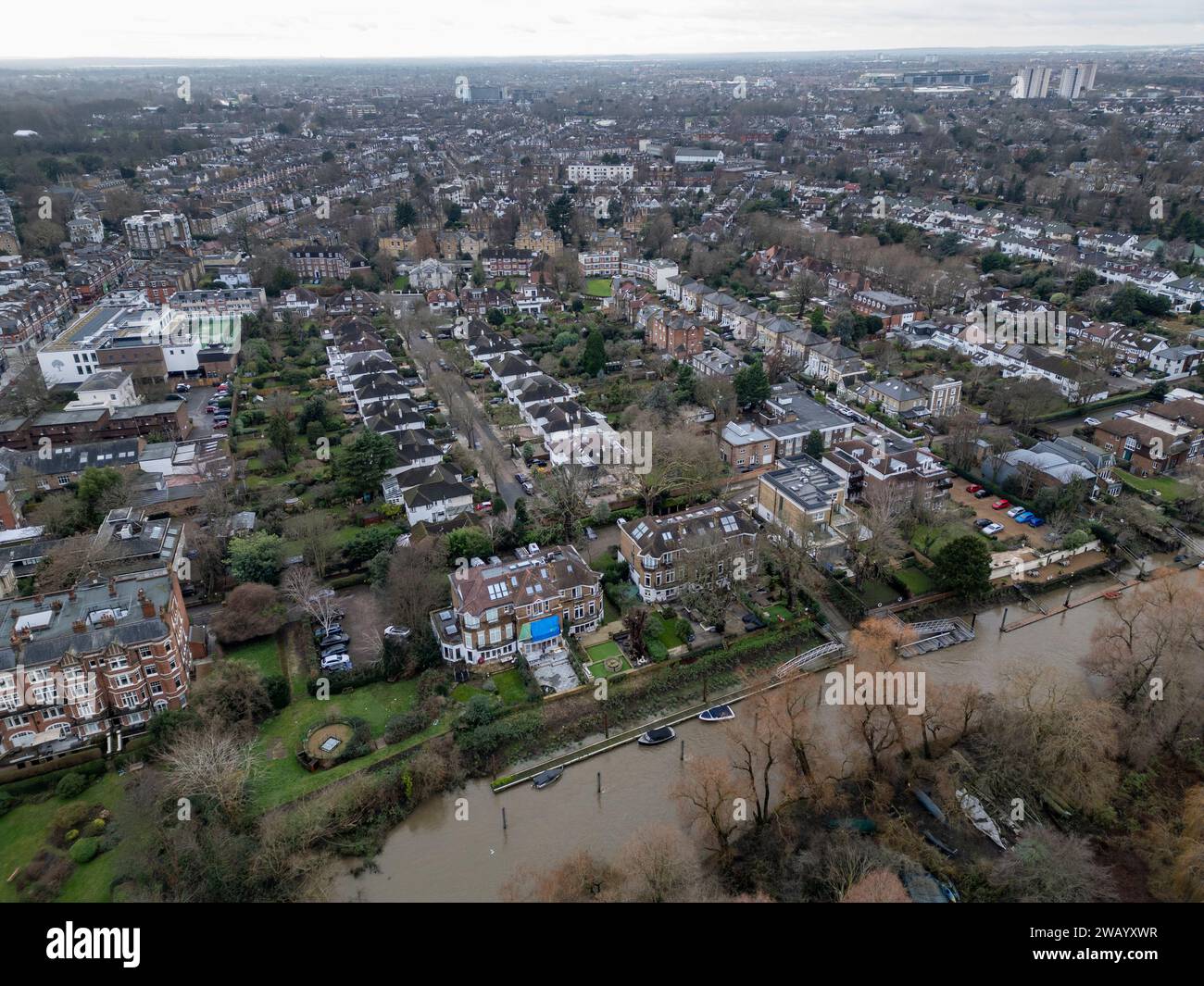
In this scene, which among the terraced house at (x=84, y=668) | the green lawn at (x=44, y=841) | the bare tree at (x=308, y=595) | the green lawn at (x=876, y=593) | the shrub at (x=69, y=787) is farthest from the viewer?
the green lawn at (x=876, y=593)

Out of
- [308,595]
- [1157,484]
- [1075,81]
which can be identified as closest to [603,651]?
[308,595]

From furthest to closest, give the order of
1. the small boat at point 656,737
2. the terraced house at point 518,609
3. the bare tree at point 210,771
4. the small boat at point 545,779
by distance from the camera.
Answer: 1. the terraced house at point 518,609
2. the small boat at point 656,737
3. the small boat at point 545,779
4. the bare tree at point 210,771

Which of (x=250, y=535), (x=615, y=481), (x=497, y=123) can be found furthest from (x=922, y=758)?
Answer: (x=497, y=123)

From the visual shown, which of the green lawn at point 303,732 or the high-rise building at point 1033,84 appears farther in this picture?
the high-rise building at point 1033,84

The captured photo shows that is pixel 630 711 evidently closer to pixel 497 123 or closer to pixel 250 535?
pixel 250 535

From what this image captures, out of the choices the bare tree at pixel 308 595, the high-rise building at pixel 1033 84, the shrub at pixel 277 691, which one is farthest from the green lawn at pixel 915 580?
the high-rise building at pixel 1033 84

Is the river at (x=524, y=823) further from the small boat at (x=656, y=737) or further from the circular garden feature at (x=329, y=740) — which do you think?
the circular garden feature at (x=329, y=740)

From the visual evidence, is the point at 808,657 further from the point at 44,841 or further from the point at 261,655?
the point at 44,841
